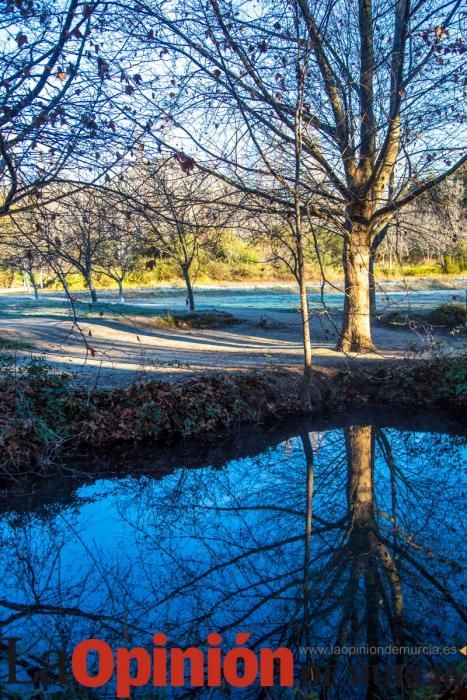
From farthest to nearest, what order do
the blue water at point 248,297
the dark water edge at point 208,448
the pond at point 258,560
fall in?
the blue water at point 248,297 < the dark water edge at point 208,448 < the pond at point 258,560

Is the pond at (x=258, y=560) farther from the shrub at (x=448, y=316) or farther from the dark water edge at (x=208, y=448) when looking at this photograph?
the shrub at (x=448, y=316)

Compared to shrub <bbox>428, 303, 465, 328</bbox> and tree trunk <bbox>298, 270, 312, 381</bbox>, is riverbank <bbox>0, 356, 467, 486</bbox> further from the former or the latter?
shrub <bbox>428, 303, 465, 328</bbox>

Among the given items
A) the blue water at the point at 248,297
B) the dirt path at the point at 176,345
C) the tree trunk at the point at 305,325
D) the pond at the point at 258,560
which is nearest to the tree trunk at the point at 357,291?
the dirt path at the point at 176,345

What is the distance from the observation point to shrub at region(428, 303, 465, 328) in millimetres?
20875

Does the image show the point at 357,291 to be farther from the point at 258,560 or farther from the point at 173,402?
the point at 258,560

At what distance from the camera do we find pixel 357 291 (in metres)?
13.3

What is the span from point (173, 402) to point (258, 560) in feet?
14.9

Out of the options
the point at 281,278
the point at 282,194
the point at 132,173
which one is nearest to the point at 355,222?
the point at 282,194

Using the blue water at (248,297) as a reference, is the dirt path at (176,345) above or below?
below

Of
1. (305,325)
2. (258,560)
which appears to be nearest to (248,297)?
(305,325)

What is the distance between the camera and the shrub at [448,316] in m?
20.9

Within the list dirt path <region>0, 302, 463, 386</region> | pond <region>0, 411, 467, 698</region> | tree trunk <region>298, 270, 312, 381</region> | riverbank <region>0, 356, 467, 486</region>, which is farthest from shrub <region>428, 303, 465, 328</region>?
pond <region>0, 411, 467, 698</region>

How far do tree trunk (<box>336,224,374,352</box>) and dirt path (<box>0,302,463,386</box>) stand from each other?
0.41m

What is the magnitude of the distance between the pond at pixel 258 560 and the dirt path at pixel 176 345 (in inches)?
83.7
